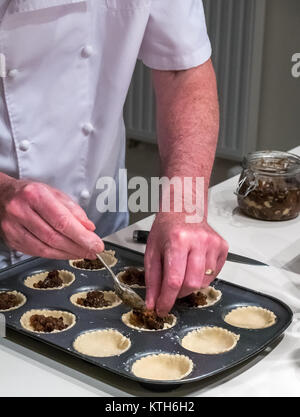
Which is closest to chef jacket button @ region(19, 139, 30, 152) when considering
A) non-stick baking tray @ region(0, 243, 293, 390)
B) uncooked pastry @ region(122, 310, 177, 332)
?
non-stick baking tray @ region(0, 243, 293, 390)

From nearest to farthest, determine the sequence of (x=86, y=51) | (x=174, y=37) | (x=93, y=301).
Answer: (x=93, y=301) < (x=86, y=51) < (x=174, y=37)

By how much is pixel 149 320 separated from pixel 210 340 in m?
0.12

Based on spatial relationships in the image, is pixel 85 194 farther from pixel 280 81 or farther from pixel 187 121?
pixel 280 81

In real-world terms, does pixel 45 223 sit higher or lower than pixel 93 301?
higher

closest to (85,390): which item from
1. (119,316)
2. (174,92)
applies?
(119,316)

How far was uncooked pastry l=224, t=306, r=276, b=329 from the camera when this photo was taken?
1.34 meters

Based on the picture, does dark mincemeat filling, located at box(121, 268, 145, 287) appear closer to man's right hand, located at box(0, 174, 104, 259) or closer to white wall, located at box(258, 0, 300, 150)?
man's right hand, located at box(0, 174, 104, 259)

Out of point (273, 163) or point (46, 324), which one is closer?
point (46, 324)

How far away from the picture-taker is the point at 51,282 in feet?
4.81

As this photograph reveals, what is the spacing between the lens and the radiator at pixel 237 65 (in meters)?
4.19

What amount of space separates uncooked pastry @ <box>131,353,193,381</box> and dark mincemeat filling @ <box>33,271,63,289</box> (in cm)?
33

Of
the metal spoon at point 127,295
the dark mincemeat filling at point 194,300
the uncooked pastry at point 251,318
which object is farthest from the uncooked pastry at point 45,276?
the uncooked pastry at point 251,318

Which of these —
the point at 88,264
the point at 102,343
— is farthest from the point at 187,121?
the point at 102,343

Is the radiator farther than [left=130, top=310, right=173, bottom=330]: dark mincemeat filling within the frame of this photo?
Yes
